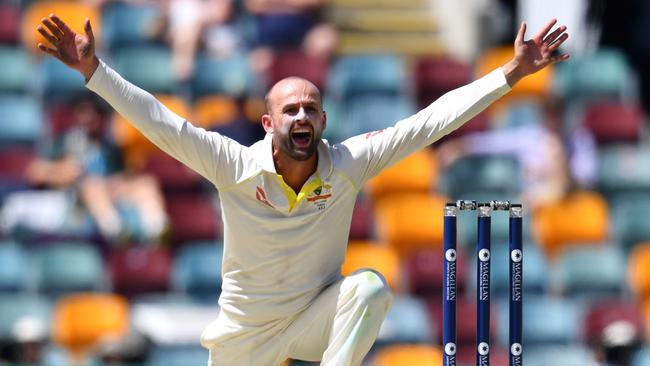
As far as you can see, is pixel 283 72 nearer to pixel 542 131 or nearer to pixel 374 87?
pixel 374 87

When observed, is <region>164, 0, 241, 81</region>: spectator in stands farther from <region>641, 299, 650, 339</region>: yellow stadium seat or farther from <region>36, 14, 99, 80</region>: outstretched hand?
<region>36, 14, 99, 80</region>: outstretched hand

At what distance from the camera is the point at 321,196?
6656 mm

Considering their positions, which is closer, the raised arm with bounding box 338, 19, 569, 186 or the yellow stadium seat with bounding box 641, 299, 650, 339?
the raised arm with bounding box 338, 19, 569, 186

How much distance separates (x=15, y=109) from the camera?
12.3m

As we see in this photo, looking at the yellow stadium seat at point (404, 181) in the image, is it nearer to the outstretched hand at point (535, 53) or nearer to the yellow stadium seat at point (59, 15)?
the yellow stadium seat at point (59, 15)

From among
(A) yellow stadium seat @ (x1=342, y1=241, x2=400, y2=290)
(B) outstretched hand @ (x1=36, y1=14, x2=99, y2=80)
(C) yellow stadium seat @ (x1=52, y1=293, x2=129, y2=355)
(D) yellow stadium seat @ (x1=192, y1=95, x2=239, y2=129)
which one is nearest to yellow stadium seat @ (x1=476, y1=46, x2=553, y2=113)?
(D) yellow stadium seat @ (x1=192, y1=95, x2=239, y2=129)

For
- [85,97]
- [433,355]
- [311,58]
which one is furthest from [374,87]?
[433,355]

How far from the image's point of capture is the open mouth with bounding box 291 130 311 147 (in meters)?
6.51

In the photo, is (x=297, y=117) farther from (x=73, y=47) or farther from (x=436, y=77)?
(x=436, y=77)

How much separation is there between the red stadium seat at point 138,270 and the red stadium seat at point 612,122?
3.93m

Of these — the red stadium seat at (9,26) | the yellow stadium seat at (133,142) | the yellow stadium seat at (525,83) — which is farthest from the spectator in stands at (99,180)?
the yellow stadium seat at (525,83)

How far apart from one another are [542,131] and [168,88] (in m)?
2.94

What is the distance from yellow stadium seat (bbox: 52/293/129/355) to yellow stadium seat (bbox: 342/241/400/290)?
1678 millimetres

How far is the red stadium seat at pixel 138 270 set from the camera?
36.3 ft
